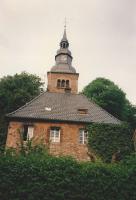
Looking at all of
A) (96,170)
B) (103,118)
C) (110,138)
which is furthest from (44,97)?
(96,170)

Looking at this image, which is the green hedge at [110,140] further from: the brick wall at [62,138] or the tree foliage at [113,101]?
the tree foliage at [113,101]

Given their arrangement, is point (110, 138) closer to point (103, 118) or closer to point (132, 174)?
point (103, 118)

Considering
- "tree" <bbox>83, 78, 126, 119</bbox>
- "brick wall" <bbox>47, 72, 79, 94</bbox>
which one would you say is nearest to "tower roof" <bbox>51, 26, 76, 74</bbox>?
"brick wall" <bbox>47, 72, 79, 94</bbox>

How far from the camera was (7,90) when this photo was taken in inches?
1754

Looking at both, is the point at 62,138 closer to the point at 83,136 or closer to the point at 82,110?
the point at 83,136

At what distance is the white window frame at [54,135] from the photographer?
101ft

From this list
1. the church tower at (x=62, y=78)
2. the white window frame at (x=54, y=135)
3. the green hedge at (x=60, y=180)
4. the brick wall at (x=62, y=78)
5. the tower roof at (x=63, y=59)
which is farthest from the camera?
the tower roof at (x=63, y=59)

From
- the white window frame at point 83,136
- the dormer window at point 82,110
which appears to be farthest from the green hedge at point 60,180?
the dormer window at point 82,110

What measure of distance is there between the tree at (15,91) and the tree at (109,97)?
8982 mm

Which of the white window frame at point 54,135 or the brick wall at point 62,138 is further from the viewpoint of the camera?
the white window frame at point 54,135

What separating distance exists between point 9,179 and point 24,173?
36.7 inches

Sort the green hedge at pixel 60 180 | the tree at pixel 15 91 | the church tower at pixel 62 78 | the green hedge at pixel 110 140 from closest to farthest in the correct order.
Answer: the green hedge at pixel 60 180, the green hedge at pixel 110 140, the tree at pixel 15 91, the church tower at pixel 62 78

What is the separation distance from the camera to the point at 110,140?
29.5 m

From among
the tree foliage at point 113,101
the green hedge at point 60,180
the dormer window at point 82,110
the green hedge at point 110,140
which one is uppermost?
the tree foliage at point 113,101
